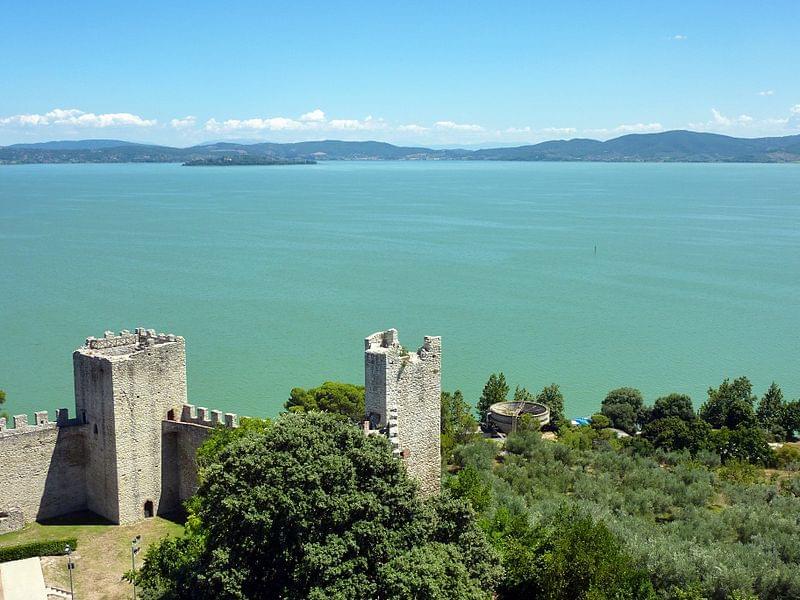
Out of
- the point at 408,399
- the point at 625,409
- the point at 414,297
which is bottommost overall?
the point at 625,409

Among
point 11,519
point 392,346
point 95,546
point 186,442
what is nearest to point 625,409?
point 186,442

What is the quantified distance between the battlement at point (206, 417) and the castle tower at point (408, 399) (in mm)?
6000

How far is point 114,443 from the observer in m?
22.3

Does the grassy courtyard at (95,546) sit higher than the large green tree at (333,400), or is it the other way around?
the large green tree at (333,400)

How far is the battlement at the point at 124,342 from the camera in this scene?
77.0 feet

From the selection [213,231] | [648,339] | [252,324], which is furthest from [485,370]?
[213,231]

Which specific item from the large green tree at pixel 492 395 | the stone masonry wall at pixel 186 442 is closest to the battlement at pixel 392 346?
the stone masonry wall at pixel 186 442

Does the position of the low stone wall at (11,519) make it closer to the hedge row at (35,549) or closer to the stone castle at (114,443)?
the stone castle at (114,443)

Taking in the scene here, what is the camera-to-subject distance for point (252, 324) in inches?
2267

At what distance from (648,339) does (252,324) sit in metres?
28.0

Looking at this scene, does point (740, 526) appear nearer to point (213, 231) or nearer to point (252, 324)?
point (252, 324)

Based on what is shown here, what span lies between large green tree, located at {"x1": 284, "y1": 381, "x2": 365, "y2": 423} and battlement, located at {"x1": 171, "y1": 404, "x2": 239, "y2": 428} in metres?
7.33

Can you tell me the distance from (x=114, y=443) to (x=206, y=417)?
2.55 m

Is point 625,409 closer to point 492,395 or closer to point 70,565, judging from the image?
point 492,395
